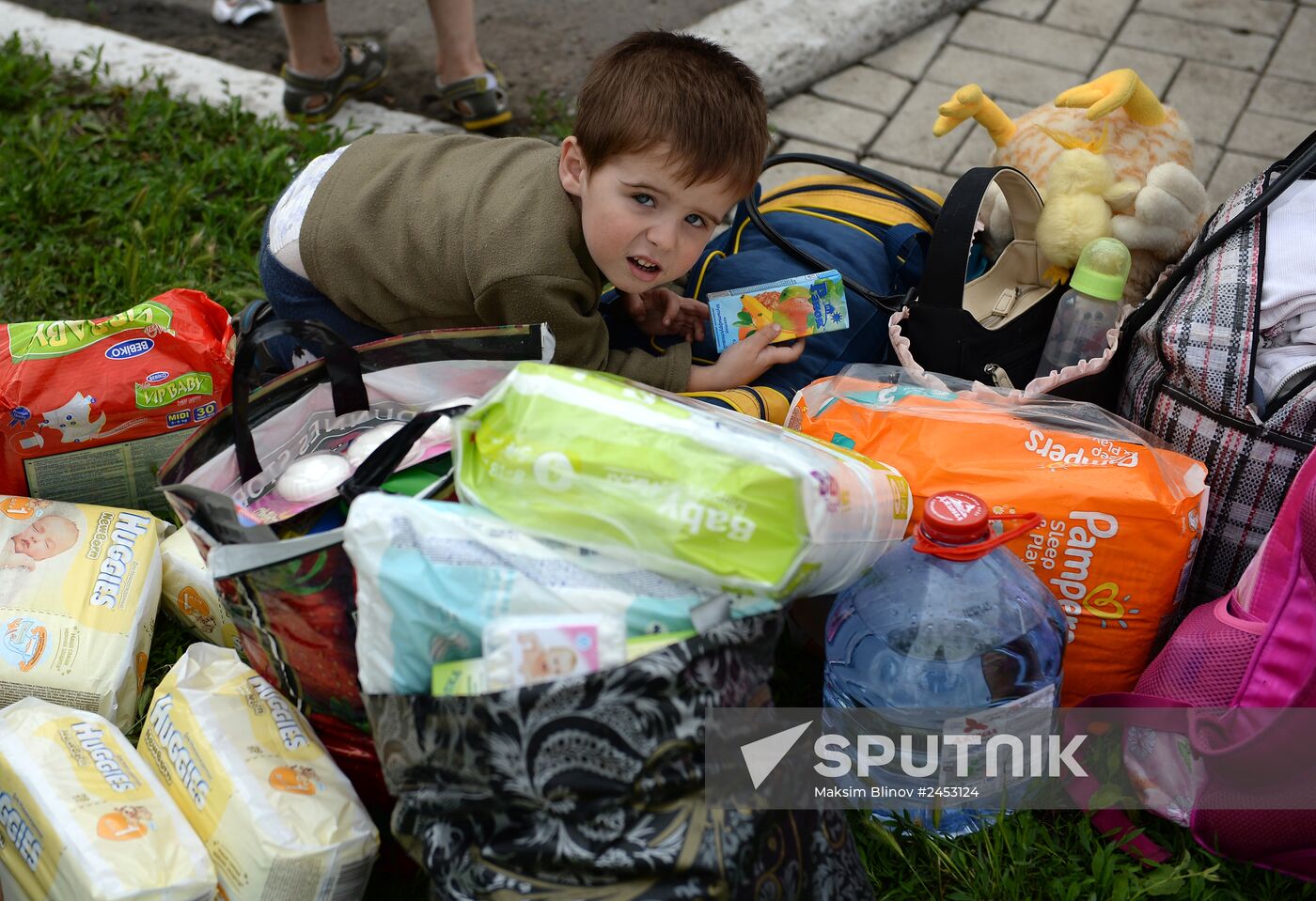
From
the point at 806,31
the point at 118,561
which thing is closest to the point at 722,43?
the point at 806,31

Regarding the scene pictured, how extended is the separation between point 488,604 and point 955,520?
0.67 metres

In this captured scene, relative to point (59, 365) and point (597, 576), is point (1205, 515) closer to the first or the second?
point (597, 576)

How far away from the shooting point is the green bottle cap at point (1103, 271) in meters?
2.24

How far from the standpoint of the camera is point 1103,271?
2.26m

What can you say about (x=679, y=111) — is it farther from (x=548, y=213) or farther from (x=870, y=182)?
(x=870, y=182)

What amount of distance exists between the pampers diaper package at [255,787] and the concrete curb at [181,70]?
2.18 m

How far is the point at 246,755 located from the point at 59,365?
3.03 ft

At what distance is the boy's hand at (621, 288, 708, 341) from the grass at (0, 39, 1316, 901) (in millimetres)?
1079

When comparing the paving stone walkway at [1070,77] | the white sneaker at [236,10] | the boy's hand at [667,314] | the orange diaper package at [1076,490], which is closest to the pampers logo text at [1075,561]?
the orange diaper package at [1076,490]

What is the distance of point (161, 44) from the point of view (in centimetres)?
393

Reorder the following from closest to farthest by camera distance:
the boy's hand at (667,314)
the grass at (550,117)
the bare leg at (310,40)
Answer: the boy's hand at (667,314) → the bare leg at (310,40) → the grass at (550,117)

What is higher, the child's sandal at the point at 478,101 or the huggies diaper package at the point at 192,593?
the child's sandal at the point at 478,101

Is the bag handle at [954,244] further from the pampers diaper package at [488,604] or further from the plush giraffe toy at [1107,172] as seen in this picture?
the pampers diaper package at [488,604]

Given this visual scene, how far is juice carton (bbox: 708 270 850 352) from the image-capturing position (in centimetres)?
243
